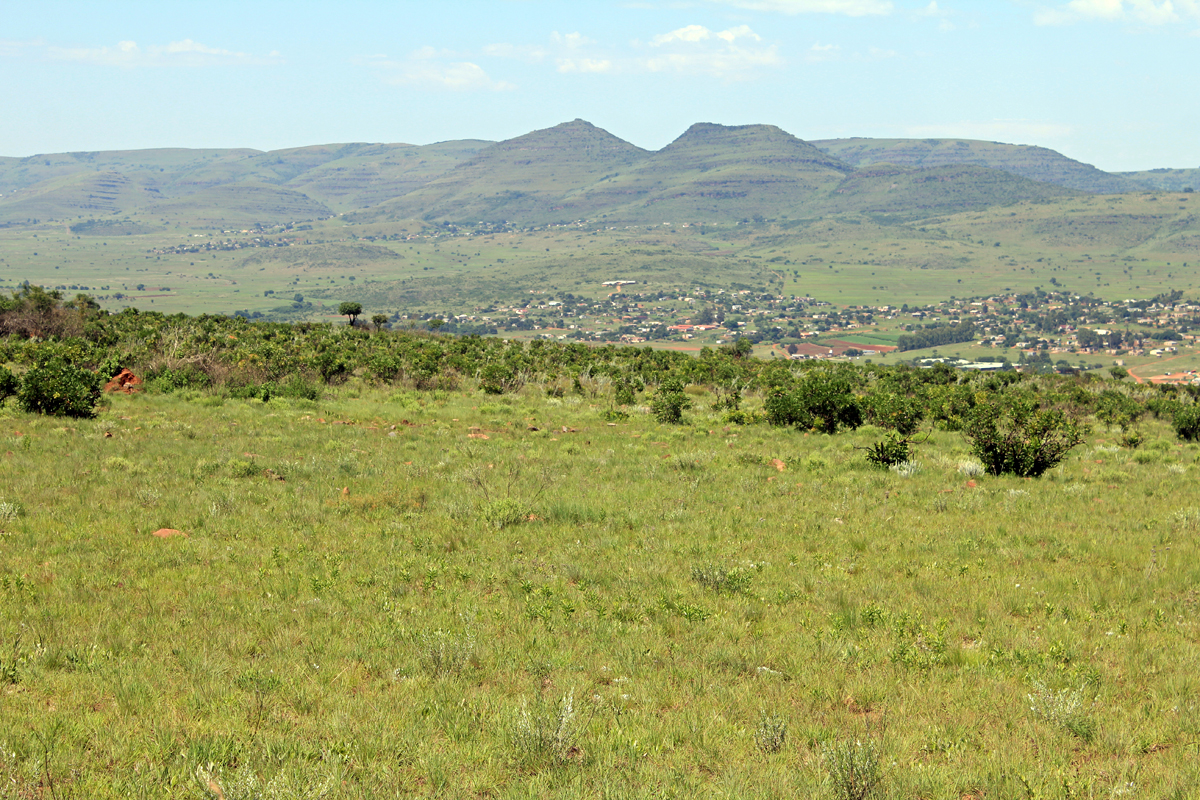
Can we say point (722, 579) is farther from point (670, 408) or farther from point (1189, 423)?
point (1189, 423)

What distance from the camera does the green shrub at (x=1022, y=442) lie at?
17328 mm

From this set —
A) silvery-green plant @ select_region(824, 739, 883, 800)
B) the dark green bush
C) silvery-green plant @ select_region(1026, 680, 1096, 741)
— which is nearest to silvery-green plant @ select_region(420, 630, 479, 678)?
silvery-green plant @ select_region(824, 739, 883, 800)

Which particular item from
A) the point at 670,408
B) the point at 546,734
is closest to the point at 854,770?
the point at 546,734

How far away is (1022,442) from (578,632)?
1419 centimetres

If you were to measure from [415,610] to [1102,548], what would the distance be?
10208 millimetres

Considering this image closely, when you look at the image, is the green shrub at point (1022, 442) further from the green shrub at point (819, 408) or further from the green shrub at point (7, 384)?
the green shrub at point (7, 384)

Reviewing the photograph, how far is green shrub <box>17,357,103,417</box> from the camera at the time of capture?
1962cm

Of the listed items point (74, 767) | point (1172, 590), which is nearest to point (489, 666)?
point (74, 767)

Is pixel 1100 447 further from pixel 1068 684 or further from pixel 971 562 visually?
pixel 1068 684

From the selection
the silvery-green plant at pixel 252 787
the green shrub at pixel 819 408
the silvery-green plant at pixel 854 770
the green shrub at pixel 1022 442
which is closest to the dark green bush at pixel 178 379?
the green shrub at pixel 819 408

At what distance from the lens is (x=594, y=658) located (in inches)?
289

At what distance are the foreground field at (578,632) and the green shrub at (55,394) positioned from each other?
379 cm

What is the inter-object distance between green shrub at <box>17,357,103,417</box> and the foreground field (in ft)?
12.4

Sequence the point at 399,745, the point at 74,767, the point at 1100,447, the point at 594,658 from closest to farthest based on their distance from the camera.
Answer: the point at 74,767
the point at 399,745
the point at 594,658
the point at 1100,447
